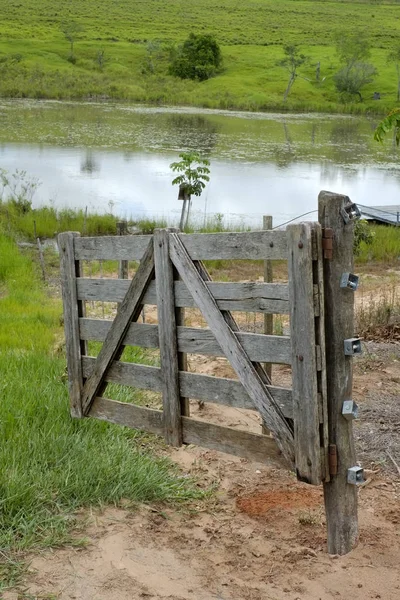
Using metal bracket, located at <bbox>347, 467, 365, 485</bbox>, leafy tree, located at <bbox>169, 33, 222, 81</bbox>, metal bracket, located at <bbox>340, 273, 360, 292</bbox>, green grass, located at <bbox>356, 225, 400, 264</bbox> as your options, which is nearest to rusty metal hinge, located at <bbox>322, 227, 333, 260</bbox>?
metal bracket, located at <bbox>340, 273, 360, 292</bbox>

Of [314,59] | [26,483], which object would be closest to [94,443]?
[26,483]

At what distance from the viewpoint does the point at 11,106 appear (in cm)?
4797

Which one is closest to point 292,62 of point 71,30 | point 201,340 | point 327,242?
point 71,30

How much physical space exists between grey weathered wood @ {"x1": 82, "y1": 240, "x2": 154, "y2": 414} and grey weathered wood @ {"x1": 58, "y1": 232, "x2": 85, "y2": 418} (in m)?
0.12

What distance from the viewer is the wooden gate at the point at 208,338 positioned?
376cm

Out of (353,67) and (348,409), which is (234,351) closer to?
(348,409)

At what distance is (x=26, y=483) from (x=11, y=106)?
4665 cm

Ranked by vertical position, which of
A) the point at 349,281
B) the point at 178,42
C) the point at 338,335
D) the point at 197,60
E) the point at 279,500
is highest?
the point at 178,42

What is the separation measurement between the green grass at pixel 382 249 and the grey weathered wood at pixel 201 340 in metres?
10.9

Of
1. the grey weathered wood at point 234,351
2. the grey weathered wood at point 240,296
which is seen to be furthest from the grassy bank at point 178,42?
the grey weathered wood at point 234,351

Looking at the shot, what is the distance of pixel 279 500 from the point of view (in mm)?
5109

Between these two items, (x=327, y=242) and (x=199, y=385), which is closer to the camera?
(x=327, y=242)

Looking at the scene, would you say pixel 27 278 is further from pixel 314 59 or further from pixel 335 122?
pixel 314 59

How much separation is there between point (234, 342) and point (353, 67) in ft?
244
